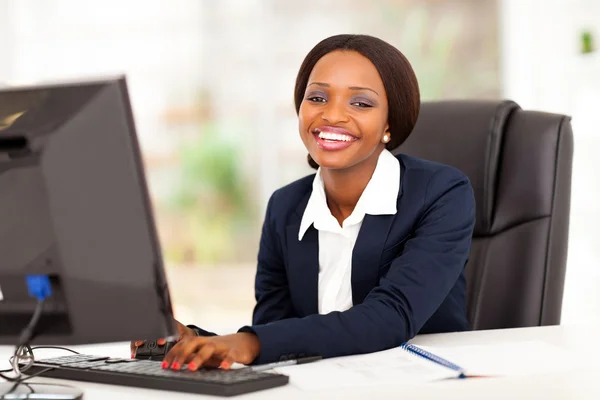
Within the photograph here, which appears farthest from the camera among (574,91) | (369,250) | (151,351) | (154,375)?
(574,91)

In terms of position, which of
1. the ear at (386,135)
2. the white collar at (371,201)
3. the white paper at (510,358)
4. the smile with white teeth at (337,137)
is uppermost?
the smile with white teeth at (337,137)

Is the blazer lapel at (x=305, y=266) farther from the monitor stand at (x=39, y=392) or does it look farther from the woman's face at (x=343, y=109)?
the monitor stand at (x=39, y=392)

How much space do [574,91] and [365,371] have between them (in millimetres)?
2965

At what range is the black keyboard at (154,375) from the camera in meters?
1.12

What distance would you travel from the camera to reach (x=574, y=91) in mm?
3850

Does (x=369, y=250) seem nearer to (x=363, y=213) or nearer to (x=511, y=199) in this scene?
(x=363, y=213)

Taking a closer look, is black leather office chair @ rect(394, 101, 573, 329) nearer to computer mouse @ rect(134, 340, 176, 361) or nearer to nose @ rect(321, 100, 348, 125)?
nose @ rect(321, 100, 348, 125)

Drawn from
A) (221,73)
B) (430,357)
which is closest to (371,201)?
(430,357)

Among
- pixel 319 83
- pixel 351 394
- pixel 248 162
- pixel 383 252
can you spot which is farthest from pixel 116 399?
pixel 248 162

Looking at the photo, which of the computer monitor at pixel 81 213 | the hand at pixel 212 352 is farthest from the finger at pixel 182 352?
the computer monitor at pixel 81 213

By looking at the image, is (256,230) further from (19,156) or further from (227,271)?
(19,156)

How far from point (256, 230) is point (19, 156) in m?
3.99

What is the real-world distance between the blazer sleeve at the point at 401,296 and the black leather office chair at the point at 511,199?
0.21 meters

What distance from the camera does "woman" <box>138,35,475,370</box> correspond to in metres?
1.64
